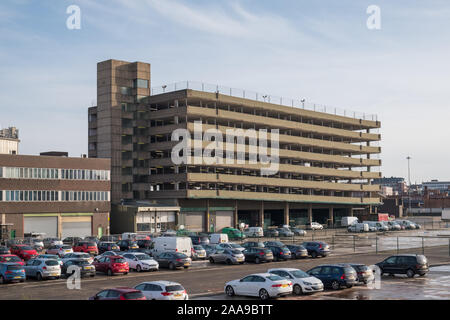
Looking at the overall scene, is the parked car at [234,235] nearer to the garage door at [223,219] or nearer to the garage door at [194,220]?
the garage door at [194,220]

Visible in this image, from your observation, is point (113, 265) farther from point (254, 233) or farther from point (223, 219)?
point (223, 219)

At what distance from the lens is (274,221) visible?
125 metres

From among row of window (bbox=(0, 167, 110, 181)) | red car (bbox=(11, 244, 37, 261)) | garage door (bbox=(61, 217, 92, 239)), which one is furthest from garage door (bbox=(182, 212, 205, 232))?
red car (bbox=(11, 244, 37, 261))

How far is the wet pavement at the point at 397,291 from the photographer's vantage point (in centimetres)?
2994

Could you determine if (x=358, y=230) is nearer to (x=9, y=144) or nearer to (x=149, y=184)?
(x=149, y=184)

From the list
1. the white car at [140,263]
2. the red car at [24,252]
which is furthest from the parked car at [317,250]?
the red car at [24,252]

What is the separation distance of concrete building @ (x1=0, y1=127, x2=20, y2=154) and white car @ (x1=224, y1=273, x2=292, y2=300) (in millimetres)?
81806

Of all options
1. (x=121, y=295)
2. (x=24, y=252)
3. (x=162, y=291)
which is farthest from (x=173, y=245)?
(x=121, y=295)

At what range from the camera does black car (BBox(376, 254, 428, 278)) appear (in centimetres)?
3941

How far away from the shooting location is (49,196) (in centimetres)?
8612

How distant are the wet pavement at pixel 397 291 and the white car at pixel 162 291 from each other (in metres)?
3.34

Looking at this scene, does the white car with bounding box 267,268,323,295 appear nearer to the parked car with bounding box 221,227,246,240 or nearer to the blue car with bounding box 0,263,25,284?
the blue car with bounding box 0,263,25,284

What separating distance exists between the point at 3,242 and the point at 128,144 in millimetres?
39493

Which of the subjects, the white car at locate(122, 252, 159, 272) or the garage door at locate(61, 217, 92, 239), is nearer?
the white car at locate(122, 252, 159, 272)
